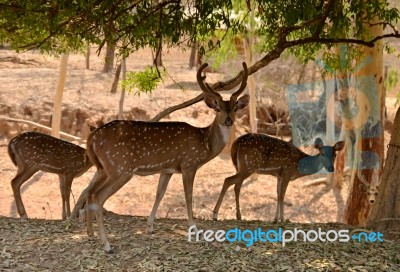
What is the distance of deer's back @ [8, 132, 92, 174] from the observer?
27.7ft

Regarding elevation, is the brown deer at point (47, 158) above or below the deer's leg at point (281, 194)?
above

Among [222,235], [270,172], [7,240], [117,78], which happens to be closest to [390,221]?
[222,235]

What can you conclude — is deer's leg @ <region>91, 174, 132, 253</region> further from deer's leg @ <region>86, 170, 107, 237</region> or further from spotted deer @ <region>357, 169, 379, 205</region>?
spotted deer @ <region>357, 169, 379, 205</region>

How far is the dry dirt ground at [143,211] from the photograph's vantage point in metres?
5.21

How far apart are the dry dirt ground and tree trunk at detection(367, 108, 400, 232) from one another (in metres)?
0.40

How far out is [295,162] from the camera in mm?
8398

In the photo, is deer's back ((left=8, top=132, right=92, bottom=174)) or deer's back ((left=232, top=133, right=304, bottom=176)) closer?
deer's back ((left=232, top=133, right=304, bottom=176))

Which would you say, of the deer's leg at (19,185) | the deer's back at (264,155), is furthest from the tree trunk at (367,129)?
the deer's leg at (19,185)

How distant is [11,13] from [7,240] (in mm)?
3252

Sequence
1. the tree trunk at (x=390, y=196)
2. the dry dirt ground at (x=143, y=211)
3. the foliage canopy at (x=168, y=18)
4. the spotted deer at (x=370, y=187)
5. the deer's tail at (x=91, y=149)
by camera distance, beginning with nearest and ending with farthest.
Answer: the dry dirt ground at (x=143, y=211)
the deer's tail at (x=91, y=149)
the tree trunk at (x=390, y=196)
the foliage canopy at (x=168, y=18)
the spotted deer at (x=370, y=187)

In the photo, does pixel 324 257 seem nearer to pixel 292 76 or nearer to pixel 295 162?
pixel 295 162

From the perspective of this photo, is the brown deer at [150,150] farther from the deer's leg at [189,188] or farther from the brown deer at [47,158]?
the brown deer at [47,158]

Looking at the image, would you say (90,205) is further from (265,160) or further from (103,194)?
(265,160)

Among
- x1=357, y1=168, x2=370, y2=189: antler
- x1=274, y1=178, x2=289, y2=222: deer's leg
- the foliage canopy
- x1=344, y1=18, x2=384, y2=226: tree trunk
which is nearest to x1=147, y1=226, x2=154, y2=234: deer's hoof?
the foliage canopy
